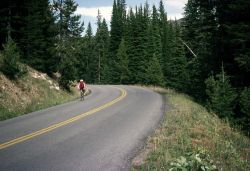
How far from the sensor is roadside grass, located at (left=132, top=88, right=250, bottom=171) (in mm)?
7412

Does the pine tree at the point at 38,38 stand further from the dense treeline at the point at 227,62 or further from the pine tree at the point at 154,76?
the pine tree at the point at 154,76

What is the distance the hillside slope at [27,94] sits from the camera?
20.5 metres

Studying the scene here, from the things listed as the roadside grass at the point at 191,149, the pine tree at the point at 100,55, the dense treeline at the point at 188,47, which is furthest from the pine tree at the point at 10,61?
the pine tree at the point at 100,55

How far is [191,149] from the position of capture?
34.8 ft

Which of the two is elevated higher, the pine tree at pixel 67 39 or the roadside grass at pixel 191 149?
the pine tree at pixel 67 39

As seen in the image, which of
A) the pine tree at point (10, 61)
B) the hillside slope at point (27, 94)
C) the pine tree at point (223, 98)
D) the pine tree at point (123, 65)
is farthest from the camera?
the pine tree at point (123, 65)

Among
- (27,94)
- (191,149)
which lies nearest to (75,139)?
(191,149)

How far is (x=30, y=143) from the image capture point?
11375 millimetres

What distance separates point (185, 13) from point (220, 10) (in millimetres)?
19244

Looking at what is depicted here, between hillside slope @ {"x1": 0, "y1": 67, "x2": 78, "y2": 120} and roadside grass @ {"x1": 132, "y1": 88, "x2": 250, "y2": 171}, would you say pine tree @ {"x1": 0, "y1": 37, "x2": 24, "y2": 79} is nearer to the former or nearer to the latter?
hillside slope @ {"x1": 0, "y1": 67, "x2": 78, "y2": 120}

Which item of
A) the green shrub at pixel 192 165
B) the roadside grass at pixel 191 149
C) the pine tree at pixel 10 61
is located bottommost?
the roadside grass at pixel 191 149

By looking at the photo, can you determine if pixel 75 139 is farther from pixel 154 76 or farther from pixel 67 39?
pixel 154 76

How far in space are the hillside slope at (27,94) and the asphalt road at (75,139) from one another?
3270 mm

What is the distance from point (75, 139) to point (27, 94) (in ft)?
44.7
